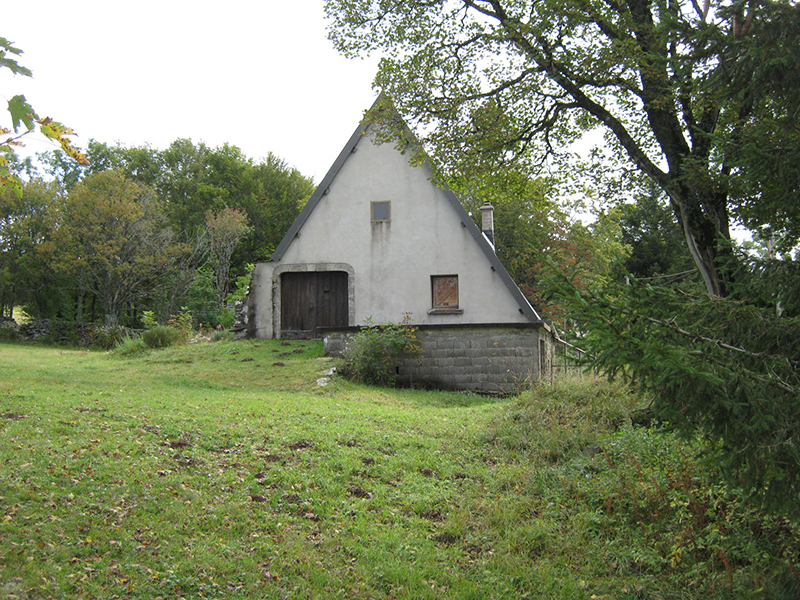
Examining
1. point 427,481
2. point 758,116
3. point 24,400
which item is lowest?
point 427,481

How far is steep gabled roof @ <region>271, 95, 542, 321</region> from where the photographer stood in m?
18.4

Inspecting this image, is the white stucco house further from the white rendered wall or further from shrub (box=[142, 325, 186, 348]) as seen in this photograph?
shrub (box=[142, 325, 186, 348])

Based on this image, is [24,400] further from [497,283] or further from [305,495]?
[497,283]

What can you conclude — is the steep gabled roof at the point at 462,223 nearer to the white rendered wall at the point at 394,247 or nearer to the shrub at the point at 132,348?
the white rendered wall at the point at 394,247

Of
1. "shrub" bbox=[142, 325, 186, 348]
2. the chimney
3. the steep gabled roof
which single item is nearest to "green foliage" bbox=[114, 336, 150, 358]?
"shrub" bbox=[142, 325, 186, 348]

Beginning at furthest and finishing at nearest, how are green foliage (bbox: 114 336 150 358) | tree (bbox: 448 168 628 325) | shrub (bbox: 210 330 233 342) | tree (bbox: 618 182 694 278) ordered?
tree (bbox: 448 168 628 325), tree (bbox: 618 182 694 278), shrub (bbox: 210 330 233 342), green foliage (bbox: 114 336 150 358)

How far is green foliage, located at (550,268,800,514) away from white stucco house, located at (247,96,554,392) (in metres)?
14.3

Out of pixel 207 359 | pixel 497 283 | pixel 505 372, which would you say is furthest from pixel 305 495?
pixel 497 283

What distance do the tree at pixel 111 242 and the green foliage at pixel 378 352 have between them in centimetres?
2040

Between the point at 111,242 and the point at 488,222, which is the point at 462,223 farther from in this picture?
the point at 111,242

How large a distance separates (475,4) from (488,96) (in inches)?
61.2

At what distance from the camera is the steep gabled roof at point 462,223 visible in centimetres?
1836

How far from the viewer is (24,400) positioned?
354 inches

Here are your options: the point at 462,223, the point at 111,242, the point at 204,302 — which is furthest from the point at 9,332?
the point at 462,223
